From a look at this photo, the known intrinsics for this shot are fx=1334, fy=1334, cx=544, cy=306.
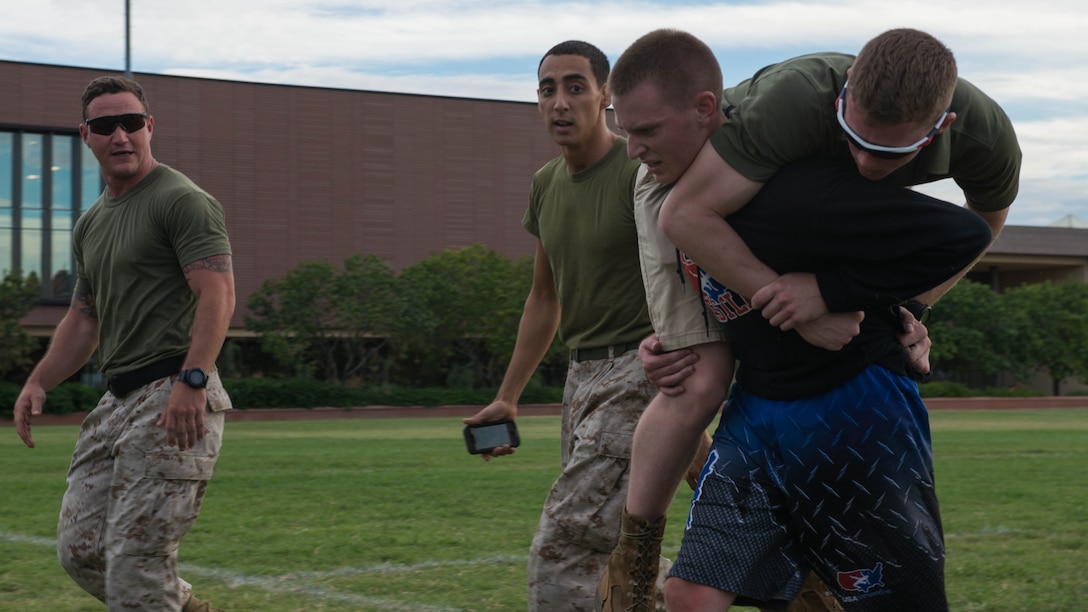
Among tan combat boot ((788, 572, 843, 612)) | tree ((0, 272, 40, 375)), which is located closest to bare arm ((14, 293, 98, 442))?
tan combat boot ((788, 572, 843, 612))

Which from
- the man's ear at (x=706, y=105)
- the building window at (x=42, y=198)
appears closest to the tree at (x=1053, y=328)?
the building window at (x=42, y=198)

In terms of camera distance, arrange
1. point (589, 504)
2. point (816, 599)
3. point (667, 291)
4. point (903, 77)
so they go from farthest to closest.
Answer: point (589, 504)
point (816, 599)
point (667, 291)
point (903, 77)

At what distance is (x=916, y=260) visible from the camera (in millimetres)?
3311

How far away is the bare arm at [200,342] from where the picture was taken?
16.3 ft

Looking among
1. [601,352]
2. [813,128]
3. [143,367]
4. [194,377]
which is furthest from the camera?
[143,367]

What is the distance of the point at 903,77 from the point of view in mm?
2902

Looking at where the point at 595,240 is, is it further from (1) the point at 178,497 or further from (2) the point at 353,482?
(2) the point at 353,482

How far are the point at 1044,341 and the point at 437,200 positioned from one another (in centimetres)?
2580

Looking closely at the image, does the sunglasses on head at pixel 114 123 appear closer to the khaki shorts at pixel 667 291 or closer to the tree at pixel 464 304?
the khaki shorts at pixel 667 291

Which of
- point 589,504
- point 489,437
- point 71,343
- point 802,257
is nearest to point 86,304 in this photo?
point 71,343

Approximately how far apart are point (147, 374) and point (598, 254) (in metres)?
1.81

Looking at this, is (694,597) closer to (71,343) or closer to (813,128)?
(813,128)

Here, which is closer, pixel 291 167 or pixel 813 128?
pixel 813 128

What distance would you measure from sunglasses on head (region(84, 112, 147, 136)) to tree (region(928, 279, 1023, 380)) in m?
49.0
